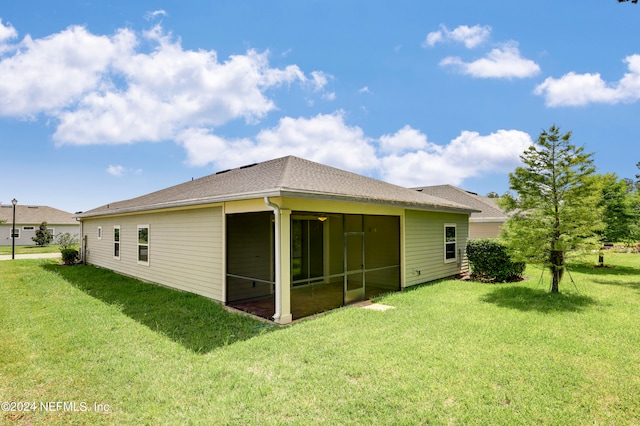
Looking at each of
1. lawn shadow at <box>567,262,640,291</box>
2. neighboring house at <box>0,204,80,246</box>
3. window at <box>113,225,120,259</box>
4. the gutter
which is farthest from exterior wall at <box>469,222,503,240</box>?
neighboring house at <box>0,204,80,246</box>

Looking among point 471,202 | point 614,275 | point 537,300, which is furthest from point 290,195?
point 471,202

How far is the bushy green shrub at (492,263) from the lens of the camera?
10969mm

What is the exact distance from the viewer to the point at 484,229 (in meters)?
19.4

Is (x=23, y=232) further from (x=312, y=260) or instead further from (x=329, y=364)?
(x=329, y=364)

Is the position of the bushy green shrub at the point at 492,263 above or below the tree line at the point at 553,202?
below

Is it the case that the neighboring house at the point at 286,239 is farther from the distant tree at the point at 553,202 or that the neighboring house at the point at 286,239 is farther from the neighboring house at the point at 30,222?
the neighboring house at the point at 30,222

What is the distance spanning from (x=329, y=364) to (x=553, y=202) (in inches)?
315

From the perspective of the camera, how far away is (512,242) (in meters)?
8.87

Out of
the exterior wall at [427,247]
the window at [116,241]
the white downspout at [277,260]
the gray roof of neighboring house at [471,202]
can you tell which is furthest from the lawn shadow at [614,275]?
the window at [116,241]

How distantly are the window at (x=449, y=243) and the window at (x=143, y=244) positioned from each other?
10.4 metres

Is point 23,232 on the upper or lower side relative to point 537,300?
upper

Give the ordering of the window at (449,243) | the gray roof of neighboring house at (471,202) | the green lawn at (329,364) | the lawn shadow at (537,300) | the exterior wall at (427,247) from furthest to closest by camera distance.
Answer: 1. the gray roof of neighboring house at (471,202)
2. the window at (449,243)
3. the exterior wall at (427,247)
4. the lawn shadow at (537,300)
5. the green lawn at (329,364)

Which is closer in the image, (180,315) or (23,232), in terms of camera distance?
(180,315)

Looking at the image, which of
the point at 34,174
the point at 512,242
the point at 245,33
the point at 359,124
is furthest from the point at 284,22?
the point at 34,174
